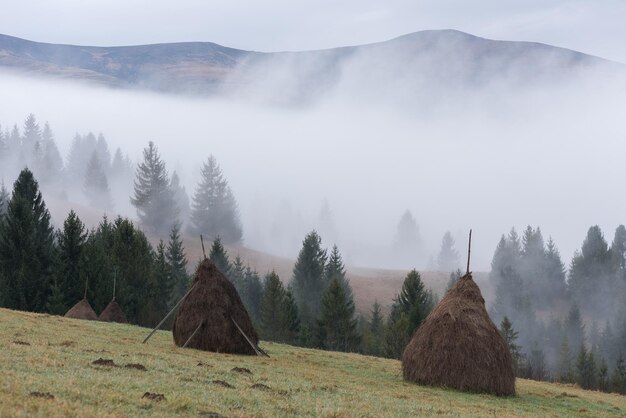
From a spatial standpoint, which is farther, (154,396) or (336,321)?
(336,321)

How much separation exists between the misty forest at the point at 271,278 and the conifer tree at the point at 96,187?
29 centimetres

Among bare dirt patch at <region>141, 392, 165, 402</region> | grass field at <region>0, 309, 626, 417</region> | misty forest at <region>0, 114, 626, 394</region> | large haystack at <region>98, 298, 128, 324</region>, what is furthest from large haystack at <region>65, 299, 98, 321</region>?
bare dirt patch at <region>141, 392, 165, 402</region>

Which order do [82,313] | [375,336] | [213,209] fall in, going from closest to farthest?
[82,313] → [375,336] → [213,209]

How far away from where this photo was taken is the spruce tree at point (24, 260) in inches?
2379

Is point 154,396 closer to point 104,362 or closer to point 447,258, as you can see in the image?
point 104,362

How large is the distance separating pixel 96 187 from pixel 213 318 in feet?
501

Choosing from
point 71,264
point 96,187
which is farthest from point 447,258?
point 71,264

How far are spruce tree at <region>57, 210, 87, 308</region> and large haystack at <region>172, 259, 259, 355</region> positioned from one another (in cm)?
3258

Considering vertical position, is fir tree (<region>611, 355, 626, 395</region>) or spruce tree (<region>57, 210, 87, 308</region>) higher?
spruce tree (<region>57, 210, 87, 308</region>)

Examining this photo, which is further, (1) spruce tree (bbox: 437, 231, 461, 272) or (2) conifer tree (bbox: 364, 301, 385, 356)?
(1) spruce tree (bbox: 437, 231, 461, 272)

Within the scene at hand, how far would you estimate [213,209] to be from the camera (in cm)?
14650

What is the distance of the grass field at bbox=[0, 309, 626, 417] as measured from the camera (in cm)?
1349

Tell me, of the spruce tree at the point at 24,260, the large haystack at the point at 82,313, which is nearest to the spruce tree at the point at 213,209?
the spruce tree at the point at 24,260

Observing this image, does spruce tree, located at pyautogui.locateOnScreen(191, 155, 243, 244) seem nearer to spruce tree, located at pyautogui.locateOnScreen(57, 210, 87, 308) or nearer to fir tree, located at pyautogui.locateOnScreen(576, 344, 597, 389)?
spruce tree, located at pyautogui.locateOnScreen(57, 210, 87, 308)
